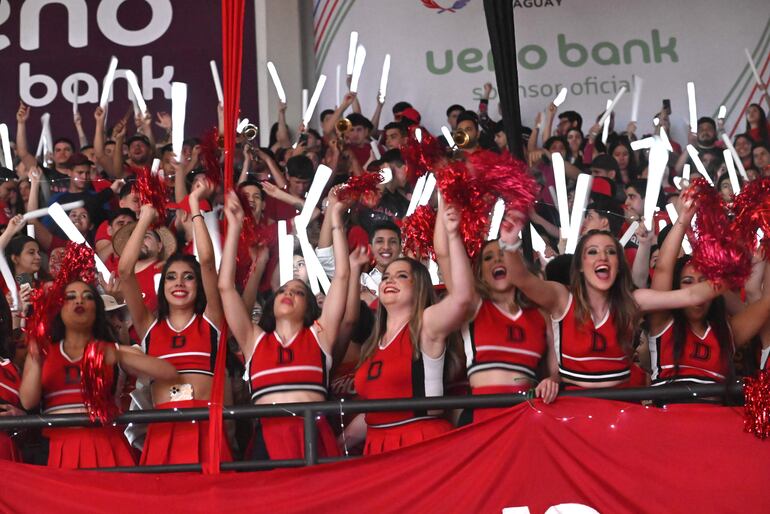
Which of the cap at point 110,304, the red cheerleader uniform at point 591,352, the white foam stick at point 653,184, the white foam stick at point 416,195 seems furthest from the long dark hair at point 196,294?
the white foam stick at point 653,184

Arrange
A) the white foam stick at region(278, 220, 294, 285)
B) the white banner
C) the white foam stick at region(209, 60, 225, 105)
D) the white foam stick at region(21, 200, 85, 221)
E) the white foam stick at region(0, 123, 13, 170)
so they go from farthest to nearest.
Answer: the white banner < the white foam stick at region(209, 60, 225, 105) < the white foam stick at region(0, 123, 13, 170) < the white foam stick at region(21, 200, 85, 221) < the white foam stick at region(278, 220, 294, 285)

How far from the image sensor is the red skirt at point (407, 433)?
13.2 ft

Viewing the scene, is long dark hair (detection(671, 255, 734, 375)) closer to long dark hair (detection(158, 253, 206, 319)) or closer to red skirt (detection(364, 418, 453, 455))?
red skirt (detection(364, 418, 453, 455))

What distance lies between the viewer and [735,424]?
3736 millimetres

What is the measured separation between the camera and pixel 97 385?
13.1ft

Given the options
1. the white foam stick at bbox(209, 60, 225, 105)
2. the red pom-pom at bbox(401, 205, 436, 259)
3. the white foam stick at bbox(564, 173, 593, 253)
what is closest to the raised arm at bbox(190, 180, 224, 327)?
the red pom-pom at bbox(401, 205, 436, 259)

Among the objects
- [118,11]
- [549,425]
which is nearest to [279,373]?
[549,425]

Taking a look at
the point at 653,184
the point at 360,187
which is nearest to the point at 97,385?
the point at 360,187

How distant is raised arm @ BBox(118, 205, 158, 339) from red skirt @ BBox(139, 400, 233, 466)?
1.23 ft

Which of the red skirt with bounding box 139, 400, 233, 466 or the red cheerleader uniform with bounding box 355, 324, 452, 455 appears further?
the red skirt with bounding box 139, 400, 233, 466

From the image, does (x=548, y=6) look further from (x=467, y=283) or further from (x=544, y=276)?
(x=467, y=283)

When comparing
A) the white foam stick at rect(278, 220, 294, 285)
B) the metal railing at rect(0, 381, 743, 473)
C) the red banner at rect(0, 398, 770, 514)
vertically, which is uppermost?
the white foam stick at rect(278, 220, 294, 285)

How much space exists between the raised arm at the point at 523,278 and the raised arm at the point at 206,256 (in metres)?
1.07

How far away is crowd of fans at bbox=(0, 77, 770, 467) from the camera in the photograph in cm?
404
